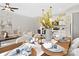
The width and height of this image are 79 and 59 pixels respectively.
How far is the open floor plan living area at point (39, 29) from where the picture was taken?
1.64 meters

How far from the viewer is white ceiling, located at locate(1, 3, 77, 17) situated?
1.66m

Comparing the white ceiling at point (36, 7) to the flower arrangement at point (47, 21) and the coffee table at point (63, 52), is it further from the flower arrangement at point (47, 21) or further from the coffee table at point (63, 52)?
the coffee table at point (63, 52)

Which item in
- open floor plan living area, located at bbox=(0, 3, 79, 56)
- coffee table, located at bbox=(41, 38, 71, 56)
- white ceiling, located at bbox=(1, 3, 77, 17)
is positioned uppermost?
white ceiling, located at bbox=(1, 3, 77, 17)

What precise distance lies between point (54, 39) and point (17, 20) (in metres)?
0.42

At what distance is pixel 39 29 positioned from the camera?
5.43 feet

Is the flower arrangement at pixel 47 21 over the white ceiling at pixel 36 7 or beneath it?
beneath

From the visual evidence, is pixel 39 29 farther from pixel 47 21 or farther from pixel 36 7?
pixel 36 7

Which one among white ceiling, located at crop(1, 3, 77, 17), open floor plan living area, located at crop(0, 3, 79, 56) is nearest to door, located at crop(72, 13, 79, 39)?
open floor plan living area, located at crop(0, 3, 79, 56)

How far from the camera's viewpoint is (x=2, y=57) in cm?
168

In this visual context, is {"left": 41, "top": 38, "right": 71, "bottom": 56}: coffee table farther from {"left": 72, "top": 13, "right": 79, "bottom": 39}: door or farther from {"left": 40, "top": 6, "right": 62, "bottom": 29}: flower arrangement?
{"left": 40, "top": 6, "right": 62, "bottom": 29}: flower arrangement

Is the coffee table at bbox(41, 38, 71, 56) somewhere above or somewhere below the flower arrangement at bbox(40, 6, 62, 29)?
below

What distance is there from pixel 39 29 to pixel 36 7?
0.23 meters

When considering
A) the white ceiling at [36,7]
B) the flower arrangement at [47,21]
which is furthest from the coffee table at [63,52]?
the white ceiling at [36,7]

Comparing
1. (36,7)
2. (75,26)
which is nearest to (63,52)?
(75,26)
